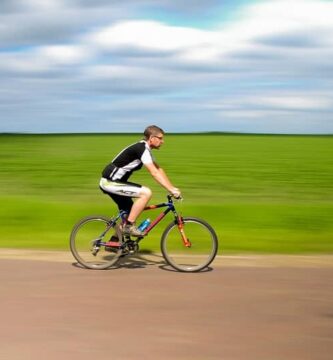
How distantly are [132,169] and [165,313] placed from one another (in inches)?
116

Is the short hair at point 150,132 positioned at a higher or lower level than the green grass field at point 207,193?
higher

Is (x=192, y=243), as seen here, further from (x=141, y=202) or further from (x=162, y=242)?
(x=141, y=202)

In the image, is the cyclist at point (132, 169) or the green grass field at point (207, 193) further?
the green grass field at point (207, 193)

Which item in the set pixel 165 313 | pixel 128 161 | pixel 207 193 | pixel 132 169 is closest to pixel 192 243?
pixel 132 169

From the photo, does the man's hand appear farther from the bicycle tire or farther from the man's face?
the bicycle tire

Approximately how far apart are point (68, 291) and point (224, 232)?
5825 mm

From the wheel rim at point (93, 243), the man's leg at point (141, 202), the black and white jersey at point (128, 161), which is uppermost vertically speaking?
the black and white jersey at point (128, 161)

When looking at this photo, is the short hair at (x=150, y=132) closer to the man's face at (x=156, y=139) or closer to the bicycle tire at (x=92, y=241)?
the man's face at (x=156, y=139)

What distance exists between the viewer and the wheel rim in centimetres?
956

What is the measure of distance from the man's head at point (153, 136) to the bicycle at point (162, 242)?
703 mm

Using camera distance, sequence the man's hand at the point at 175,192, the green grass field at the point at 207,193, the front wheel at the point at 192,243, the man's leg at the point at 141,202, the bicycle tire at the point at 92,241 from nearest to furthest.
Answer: the man's hand at the point at 175,192
the man's leg at the point at 141,202
the front wheel at the point at 192,243
the bicycle tire at the point at 92,241
the green grass field at the point at 207,193

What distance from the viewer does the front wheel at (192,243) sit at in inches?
369

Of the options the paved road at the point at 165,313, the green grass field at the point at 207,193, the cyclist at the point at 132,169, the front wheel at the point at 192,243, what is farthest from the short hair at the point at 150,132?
the green grass field at the point at 207,193

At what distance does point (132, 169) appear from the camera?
30.7 feet
